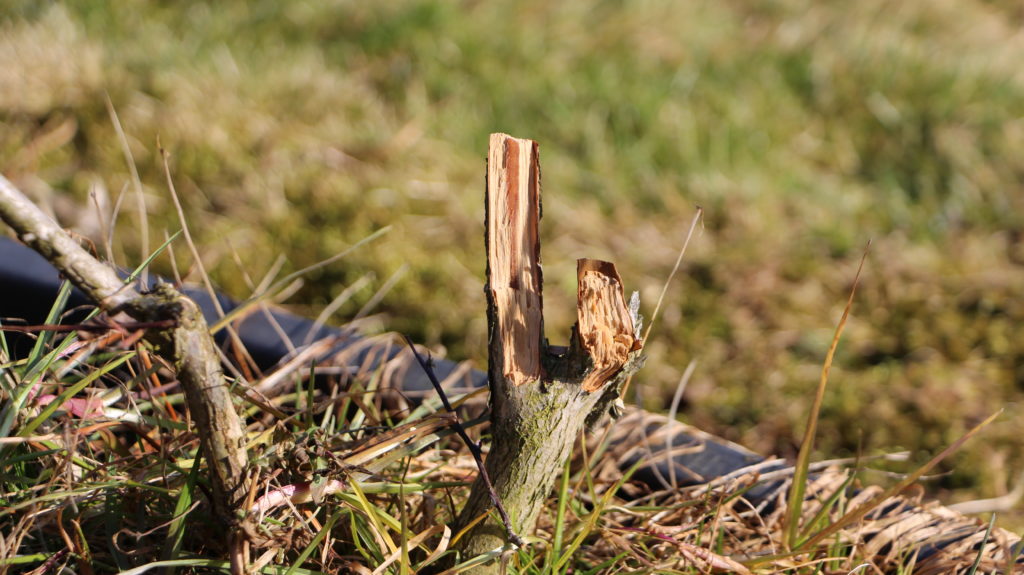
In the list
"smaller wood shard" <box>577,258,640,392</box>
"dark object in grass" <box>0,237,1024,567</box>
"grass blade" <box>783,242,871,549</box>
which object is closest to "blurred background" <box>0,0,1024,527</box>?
"dark object in grass" <box>0,237,1024,567</box>

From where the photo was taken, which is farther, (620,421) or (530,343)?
(620,421)

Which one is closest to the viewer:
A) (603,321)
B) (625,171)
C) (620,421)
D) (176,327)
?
(176,327)

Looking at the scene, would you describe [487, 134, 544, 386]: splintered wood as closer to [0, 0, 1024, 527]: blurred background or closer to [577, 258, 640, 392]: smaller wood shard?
[577, 258, 640, 392]: smaller wood shard

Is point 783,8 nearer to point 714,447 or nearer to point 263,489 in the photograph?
point 714,447

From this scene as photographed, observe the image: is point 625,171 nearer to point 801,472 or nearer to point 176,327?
point 801,472

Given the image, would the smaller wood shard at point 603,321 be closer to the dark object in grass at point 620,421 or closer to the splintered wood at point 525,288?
the splintered wood at point 525,288

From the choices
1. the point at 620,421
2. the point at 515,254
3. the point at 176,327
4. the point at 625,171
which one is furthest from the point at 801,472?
the point at 625,171

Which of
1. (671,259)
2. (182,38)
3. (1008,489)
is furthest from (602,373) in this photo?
(182,38)
